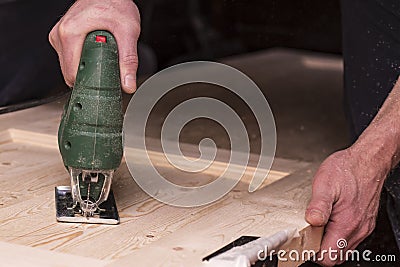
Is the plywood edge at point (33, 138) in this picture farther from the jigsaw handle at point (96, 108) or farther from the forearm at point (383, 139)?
the forearm at point (383, 139)

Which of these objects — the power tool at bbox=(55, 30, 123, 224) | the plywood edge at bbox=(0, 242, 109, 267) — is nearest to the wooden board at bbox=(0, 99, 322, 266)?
the plywood edge at bbox=(0, 242, 109, 267)

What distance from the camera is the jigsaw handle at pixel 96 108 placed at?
4.22ft

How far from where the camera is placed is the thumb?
1.45 metres

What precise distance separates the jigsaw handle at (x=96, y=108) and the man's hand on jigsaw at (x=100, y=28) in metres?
0.02

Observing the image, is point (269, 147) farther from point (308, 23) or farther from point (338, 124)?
point (308, 23)

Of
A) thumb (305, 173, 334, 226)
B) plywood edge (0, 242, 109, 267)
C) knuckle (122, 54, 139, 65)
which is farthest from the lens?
thumb (305, 173, 334, 226)

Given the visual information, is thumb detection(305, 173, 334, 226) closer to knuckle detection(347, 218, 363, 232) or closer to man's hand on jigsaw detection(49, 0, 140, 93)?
knuckle detection(347, 218, 363, 232)

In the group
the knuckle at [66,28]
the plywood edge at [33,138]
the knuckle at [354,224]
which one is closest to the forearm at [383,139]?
the knuckle at [354,224]

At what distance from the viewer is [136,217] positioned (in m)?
1.45

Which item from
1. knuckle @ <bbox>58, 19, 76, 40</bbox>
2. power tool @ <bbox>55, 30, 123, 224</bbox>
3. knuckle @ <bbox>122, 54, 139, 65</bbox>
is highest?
knuckle @ <bbox>58, 19, 76, 40</bbox>

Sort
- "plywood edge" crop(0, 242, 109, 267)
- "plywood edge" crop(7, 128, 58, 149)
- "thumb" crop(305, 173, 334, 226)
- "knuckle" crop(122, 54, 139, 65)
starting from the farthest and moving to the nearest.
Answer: "plywood edge" crop(7, 128, 58, 149)
"thumb" crop(305, 173, 334, 226)
"knuckle" crop(122, 54, 139, 65)
"plywood edge" crop(0, 242, 109, 267)

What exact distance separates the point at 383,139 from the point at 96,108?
23.5 inches

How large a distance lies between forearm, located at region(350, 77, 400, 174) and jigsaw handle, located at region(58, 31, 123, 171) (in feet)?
1.64

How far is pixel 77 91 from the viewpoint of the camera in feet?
4.26
